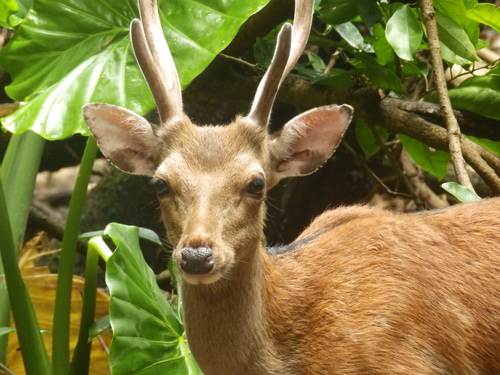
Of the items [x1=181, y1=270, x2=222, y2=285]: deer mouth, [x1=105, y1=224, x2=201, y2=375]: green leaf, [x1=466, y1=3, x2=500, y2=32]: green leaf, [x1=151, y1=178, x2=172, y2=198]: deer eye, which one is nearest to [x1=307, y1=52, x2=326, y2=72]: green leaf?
[x1=466, y1=3, x2=500, y2=32]: green leaf

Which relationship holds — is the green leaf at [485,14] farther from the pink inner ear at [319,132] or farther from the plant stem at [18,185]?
the plant stem at [18,185]

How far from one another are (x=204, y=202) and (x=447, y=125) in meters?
1.35

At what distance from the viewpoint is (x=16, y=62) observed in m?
3.34

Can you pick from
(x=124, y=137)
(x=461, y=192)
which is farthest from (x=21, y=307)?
(x=461, y=192)

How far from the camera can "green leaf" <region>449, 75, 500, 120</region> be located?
11.5 feet

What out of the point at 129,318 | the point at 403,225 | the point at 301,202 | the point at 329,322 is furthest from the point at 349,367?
the point at 301,202

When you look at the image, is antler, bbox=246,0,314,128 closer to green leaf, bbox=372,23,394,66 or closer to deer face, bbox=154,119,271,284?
deer face, bbox=154,119,271,284

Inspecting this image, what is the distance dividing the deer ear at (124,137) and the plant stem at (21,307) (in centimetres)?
55

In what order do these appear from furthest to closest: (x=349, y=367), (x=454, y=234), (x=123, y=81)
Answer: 1. (x=123, y=81)
2. (x=454, y=234)
3. (x=349, y=367)

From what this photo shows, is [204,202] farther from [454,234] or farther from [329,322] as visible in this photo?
[454,234]

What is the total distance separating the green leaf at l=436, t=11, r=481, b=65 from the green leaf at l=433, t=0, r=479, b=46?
2 cm

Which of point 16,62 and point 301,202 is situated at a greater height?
point 16,62

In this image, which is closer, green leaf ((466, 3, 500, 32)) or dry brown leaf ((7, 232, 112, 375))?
green leaf ((466, 3, 500, 32))

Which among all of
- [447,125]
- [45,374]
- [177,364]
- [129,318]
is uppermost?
[447,125]
